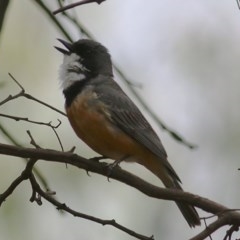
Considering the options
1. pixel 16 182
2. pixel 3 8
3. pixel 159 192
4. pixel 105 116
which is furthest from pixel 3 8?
pixel 159 192

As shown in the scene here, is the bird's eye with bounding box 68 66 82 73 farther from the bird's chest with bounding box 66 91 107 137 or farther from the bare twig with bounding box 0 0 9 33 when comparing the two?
the bare twig with bounding box 0 0 9 33

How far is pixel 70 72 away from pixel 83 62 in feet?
0.70

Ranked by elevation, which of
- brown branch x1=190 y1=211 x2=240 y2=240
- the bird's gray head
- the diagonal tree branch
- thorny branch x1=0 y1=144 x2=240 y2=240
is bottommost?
brown branch x1=190 y1=211 x2=240 y2=240

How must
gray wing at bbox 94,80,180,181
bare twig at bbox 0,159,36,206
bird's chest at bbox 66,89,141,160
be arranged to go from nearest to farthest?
bare twig at bbox 0,159,36,206 → bird's chest at bbox 66,89,141,160 → gray wing at bbox 94,80,180,181

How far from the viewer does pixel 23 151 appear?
9.72ft

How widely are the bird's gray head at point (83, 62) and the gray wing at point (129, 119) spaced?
0.15 metres

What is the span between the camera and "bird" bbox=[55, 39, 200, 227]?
461 centimetres

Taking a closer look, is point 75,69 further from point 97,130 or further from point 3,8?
point 3,8

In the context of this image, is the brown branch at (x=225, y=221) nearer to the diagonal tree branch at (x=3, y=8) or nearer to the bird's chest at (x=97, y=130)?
the diagonal tree branch at (x=3, y=8)

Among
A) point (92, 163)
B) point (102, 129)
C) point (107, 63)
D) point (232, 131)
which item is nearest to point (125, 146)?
point (102, 129)

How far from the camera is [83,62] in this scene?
204 inches

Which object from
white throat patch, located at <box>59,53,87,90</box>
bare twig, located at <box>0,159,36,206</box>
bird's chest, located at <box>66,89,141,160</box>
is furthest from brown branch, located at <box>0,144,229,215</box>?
white throat patch, located at <box>59,53,87,90</box>

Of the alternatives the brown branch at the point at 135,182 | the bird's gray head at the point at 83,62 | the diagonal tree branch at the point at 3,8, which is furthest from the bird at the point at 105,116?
the brown branch at the point at 135,182

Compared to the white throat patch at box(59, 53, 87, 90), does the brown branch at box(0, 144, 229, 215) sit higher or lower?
lower
